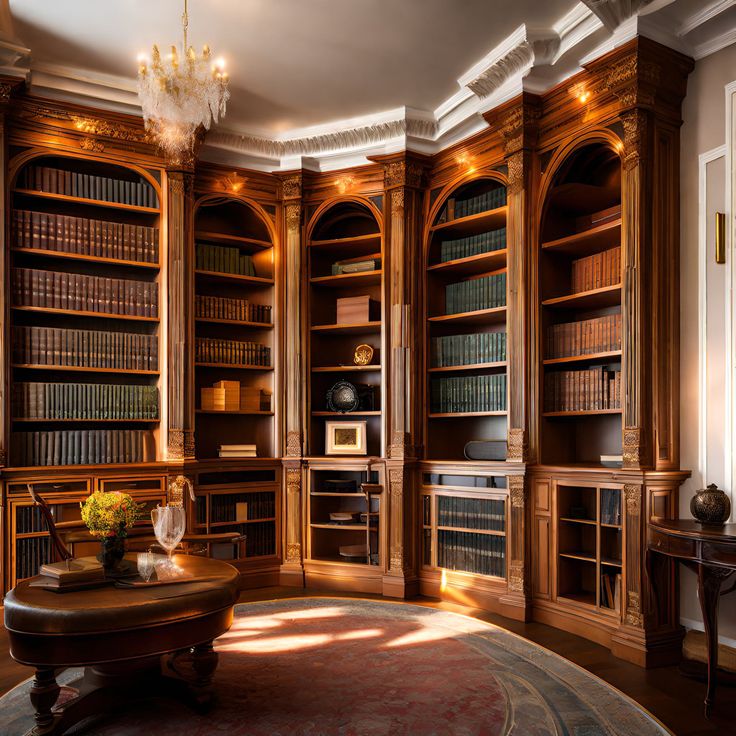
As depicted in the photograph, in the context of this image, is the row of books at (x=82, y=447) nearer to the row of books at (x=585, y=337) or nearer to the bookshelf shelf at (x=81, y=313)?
the bookshelf shelf at (x=81, y=313)

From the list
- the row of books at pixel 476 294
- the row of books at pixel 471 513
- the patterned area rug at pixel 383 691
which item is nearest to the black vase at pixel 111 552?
the patterned area rug at pixel 383 691

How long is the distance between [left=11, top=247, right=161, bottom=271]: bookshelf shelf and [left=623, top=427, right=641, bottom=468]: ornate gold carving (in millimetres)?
3789

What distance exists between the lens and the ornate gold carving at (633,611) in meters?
4.00

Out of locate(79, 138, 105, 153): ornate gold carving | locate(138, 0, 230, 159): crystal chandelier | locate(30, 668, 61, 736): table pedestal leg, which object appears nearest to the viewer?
locate(30, 668, 61, 736): table pedestal leg

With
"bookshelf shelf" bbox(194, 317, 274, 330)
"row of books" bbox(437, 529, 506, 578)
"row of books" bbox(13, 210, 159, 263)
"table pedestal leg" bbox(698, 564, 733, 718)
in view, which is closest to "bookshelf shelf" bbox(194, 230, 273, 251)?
"row of books" bbox(13, 210, 159, 263)

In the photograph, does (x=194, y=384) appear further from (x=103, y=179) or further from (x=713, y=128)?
(x=713, y=128)

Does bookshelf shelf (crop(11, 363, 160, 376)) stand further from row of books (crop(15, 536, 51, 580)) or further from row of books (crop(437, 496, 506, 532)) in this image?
row of books (crop(437, 496, 506, 532))

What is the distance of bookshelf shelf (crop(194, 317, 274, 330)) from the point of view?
6002 millimetres

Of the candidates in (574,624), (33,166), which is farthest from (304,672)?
(33,166)

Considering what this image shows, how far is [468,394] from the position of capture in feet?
18.6

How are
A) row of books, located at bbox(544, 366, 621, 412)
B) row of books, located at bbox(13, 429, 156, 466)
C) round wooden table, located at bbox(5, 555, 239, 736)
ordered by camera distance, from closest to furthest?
round wooden table, located at bbox(5, 555, 239, 736) < row of books, located at bbox(544, 366, 621, 412) < row of books, located at bbox(13, 429, 156, 466)

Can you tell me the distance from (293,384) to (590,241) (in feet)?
9.02

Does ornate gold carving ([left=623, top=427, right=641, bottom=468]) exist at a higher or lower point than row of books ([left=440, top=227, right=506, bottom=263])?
lower

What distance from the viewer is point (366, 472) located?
6090 millimetres
